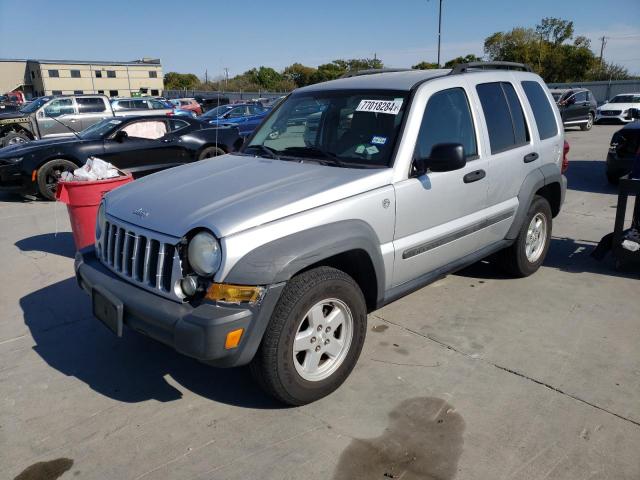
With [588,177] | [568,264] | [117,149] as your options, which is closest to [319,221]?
[568,264]

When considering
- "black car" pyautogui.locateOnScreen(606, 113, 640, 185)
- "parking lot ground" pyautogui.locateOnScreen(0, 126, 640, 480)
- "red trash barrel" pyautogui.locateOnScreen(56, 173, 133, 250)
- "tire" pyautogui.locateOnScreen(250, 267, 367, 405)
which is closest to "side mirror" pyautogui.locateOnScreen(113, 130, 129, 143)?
"red trash barrel" pyautogui.locateOnScreen(56, 173, 133, 250)

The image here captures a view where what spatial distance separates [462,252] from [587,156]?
11.1 meters

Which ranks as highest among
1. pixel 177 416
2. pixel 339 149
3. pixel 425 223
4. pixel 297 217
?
pixel 339 149

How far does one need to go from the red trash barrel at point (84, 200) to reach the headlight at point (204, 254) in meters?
2.75

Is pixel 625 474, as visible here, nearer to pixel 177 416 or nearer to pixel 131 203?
pixel 177 416

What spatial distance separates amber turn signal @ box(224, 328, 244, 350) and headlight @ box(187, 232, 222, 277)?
33 centimetres

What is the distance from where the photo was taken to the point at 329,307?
3176mm

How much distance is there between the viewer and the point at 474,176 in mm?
3951

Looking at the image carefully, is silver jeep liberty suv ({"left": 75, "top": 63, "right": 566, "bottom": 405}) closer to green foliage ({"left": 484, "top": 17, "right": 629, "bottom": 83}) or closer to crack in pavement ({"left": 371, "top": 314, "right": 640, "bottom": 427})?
crack in pavement ({"left": 371, "top": 314, "right": 640, "bottom": 427})

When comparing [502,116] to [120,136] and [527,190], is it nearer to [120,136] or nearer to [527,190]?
[527,190]

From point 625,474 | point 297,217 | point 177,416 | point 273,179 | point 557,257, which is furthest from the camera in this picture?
point 557,257

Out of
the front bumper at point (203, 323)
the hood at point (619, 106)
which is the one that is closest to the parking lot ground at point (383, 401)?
the front bumper at point (203, 323)

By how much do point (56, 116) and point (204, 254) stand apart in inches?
622

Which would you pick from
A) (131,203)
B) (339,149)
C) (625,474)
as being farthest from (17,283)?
(625,474)
